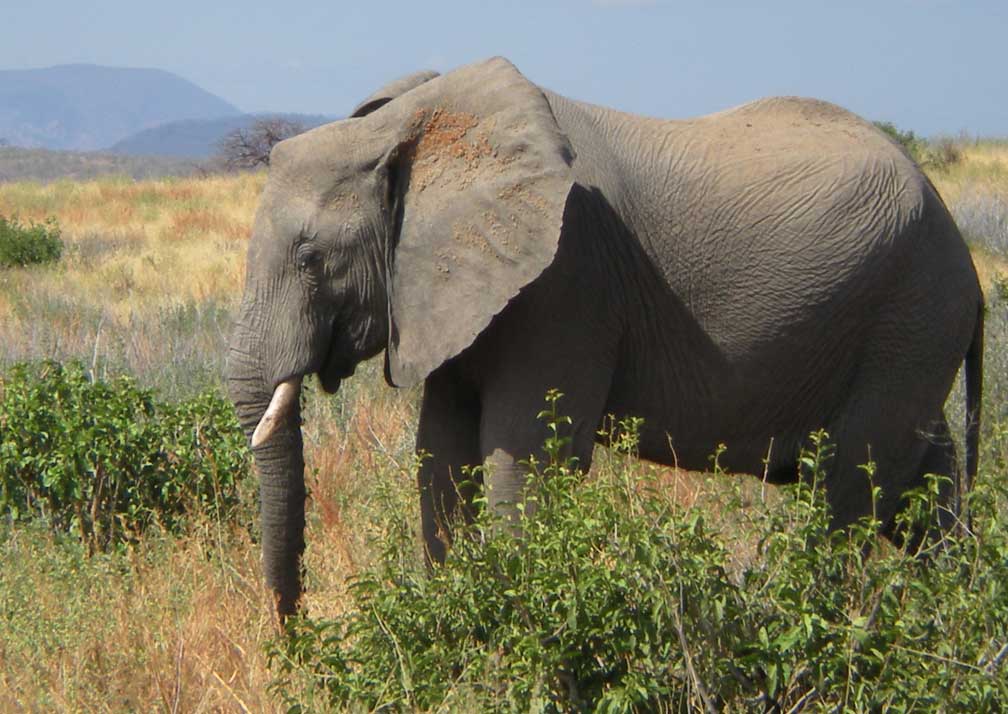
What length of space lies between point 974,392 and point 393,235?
2.21m

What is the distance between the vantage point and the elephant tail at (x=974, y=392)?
5.09m

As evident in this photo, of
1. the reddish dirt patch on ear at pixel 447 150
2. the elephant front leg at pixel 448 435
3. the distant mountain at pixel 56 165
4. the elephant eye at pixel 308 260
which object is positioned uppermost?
the reddish dirt patch on ear at pixel 447 150

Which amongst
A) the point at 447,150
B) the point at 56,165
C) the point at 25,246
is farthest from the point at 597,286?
the point at 56,165

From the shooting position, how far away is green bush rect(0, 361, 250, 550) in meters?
6.11

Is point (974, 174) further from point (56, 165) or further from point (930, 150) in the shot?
point (56, 165)

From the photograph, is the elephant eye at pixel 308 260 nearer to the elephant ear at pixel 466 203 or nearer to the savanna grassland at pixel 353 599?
the elephant ear at pixel 466 203

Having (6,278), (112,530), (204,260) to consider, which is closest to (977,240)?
(204,260)

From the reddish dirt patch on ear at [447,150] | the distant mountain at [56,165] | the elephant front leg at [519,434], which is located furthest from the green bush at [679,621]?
the distant mountain at [56,165]

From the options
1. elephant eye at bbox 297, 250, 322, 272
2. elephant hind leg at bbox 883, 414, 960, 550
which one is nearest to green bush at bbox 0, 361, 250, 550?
elephant eye at bbox 297, 250, 322, 272

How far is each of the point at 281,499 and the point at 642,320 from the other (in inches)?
50.2

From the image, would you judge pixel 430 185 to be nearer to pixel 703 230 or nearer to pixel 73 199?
pixel 703 230

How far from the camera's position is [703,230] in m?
4.62

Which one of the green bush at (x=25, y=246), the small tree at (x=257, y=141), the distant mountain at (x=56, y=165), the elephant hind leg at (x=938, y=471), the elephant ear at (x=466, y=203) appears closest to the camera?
the elephant ear at (x=466, y=203)

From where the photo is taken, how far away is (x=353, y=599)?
16.8 ft
